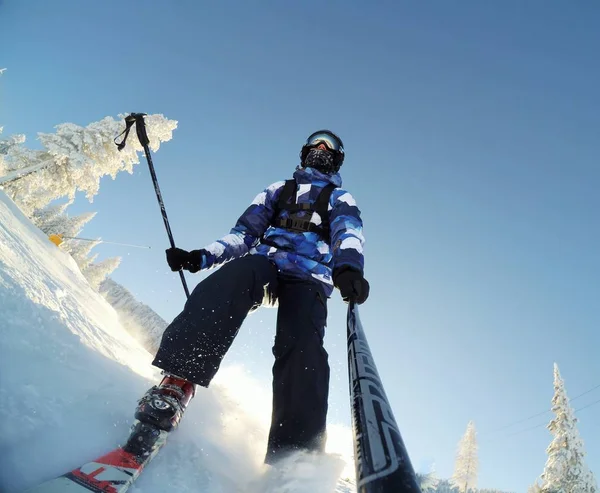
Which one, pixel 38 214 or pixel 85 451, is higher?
pixel 38 214

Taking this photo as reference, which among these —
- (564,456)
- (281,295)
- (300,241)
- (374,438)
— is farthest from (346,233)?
(564,456)

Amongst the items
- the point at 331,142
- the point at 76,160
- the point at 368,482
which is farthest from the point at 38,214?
the point at 368,482

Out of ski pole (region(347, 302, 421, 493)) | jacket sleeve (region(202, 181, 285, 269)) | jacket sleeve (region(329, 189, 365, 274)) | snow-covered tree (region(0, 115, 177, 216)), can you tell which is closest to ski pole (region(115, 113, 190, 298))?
jacket sleeve (region(202, 181, 285, 269))

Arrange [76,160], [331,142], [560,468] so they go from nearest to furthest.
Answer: [331,142] → [560,468] → [76,160]

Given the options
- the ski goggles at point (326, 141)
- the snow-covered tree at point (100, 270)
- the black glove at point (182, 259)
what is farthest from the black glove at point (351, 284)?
the snow-covered tree at point (100, 270)

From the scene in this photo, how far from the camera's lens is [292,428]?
2504mm

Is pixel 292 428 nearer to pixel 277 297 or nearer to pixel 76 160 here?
pixel 277 297

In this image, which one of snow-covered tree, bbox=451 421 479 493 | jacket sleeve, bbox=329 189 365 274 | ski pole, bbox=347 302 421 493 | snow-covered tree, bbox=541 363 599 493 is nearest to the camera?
ski pole, bbox=347 302 421 493

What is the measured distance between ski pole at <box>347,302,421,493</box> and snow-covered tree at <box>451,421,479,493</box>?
42.6 m

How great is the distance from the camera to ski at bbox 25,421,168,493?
1398mm

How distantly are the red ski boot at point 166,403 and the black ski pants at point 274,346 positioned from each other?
3.1 inches

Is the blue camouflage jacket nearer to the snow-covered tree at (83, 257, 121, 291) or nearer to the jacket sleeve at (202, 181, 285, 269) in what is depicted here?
the jacket sleeve at (202, 181, 285, 269)

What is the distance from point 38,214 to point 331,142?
39.0 metres

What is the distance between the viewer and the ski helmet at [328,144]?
476 centimetres
